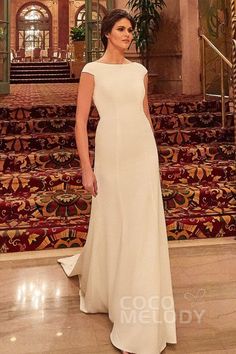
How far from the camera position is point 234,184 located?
12.1 ft

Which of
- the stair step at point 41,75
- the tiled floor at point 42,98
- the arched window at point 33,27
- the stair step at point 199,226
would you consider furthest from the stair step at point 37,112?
the arched window at point 33,27

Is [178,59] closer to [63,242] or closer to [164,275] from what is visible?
[63,242]

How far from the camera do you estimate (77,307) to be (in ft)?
6.96

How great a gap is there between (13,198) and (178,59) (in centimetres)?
516

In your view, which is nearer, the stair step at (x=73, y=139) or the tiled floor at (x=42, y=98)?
the stair step at (x=73, y=139)

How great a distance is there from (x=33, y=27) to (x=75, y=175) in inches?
832

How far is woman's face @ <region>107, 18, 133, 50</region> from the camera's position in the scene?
178 cm

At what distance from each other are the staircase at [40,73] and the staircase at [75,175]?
9235 millimetres

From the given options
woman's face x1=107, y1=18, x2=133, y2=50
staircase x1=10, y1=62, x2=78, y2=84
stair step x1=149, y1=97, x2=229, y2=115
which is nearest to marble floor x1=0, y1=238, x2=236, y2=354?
woman's face x1=107, y1=18, x2=133, y2=50

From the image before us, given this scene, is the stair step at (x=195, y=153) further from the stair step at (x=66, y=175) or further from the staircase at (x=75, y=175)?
the stair step at (x=66, y=175)

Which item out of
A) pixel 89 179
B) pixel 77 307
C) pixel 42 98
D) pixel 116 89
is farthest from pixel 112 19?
pixel 42 98

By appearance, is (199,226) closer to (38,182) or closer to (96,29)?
(38,182)

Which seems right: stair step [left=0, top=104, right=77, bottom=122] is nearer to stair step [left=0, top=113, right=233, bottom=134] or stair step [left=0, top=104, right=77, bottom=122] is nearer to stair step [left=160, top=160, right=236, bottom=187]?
stair step [left=0, top=113, right=233, bottom=134]

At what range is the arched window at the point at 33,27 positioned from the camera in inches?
883
